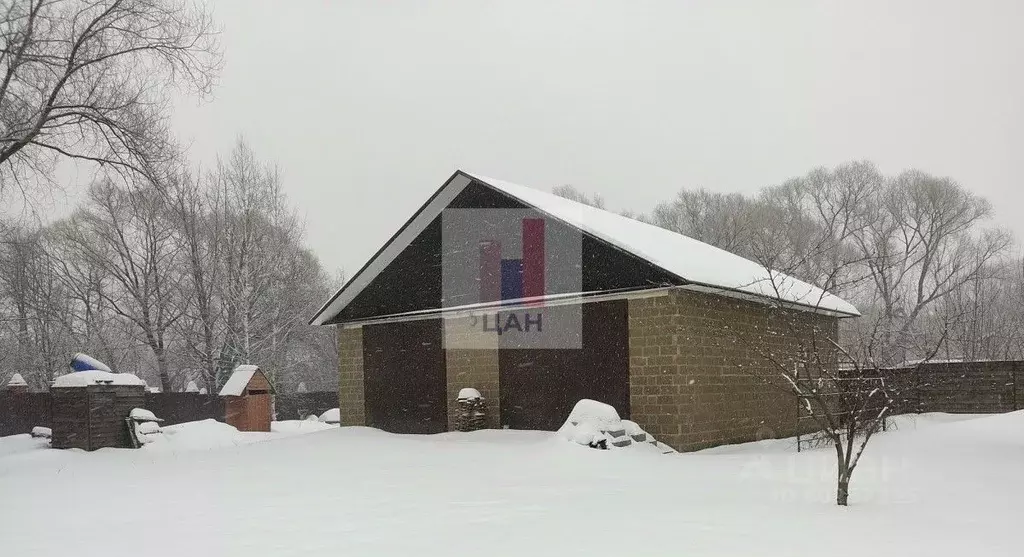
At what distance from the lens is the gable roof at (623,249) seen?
11961mm

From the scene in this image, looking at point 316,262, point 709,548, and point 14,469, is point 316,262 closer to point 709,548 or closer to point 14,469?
point 14,469

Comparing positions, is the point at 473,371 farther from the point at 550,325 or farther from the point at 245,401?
the point at 245,401

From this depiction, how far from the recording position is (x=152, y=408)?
2488 centimetres

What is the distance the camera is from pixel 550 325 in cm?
1295

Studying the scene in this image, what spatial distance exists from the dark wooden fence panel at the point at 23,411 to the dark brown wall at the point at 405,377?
1376 cm

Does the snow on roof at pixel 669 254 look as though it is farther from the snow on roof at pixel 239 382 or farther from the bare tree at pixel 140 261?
the bare tree at pixel 140 261

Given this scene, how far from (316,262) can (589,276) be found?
30.7 meters

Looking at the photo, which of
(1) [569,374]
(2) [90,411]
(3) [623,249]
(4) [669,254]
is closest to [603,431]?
(1) [569,374]

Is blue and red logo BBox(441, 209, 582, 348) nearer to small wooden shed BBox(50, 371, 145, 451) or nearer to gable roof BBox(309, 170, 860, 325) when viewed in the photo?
gable roof BBox(309, 170, 860, 325)

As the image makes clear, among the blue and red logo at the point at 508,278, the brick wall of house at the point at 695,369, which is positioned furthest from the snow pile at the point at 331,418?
the brick wall of house at the point at 695,369

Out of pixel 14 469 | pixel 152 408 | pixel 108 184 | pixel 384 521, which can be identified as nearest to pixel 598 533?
pixel 384 521

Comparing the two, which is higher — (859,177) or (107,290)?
(859,177)

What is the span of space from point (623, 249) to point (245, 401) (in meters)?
14.7

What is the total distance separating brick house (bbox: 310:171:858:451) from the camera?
1178 cm
